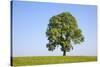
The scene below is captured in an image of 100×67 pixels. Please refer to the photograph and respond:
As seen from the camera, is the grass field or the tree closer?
the grass field

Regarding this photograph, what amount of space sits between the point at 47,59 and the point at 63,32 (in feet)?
1.18

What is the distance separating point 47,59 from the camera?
2.30m

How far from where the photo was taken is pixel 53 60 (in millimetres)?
2316

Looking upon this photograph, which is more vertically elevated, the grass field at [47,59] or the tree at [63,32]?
the tree at [63,32]

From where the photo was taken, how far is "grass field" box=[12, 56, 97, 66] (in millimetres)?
2196

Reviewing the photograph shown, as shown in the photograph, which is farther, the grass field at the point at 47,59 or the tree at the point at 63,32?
the tree at the point at 63,32

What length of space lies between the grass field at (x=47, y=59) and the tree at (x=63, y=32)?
8 centimetres

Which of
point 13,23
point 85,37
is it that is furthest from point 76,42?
point 13,23

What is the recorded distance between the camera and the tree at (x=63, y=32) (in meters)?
2.32

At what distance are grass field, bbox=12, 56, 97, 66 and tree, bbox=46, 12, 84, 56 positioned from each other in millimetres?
84

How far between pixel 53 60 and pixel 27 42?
36cm
